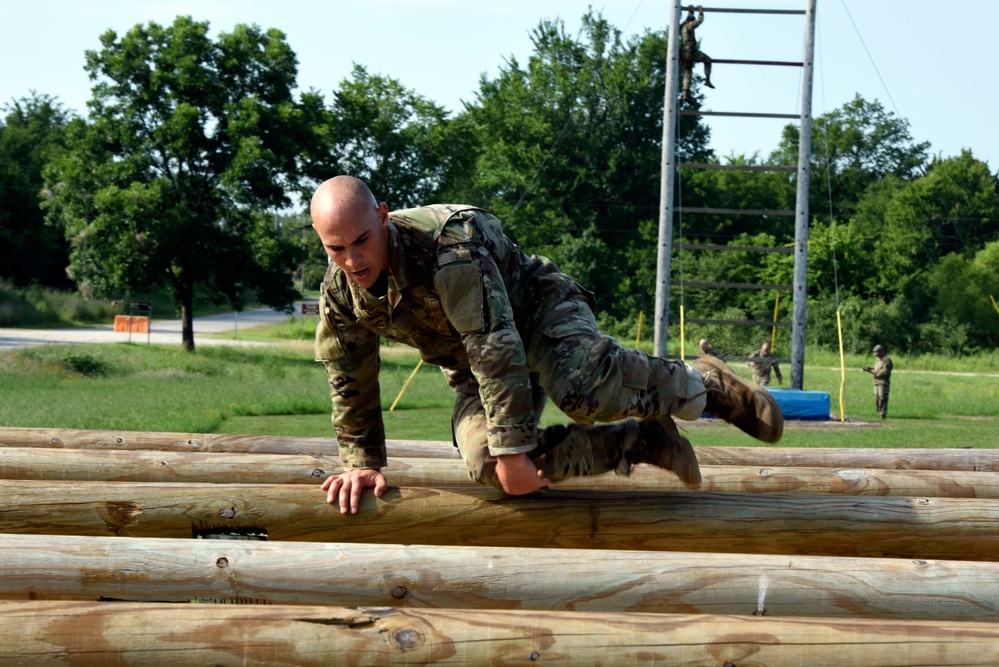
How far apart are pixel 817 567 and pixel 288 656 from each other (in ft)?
5.62

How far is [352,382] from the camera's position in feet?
15.1

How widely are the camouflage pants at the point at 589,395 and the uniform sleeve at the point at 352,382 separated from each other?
0.41 m

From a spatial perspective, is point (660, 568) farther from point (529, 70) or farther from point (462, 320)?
point (529, 70)

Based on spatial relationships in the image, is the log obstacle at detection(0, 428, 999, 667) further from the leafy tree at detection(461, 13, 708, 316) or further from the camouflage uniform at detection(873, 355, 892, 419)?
the leafy tree at detection(461, 13, 708, 316)

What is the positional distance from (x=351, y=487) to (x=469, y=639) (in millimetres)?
1144

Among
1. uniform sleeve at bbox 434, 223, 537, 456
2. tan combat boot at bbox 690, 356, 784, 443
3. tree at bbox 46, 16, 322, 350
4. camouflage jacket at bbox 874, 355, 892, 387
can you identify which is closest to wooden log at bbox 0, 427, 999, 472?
tan combat boot at bbox 690, 356, 784, 443

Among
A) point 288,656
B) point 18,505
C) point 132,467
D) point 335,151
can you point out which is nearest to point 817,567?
point 288,656

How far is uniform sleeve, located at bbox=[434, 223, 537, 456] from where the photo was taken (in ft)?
12.9

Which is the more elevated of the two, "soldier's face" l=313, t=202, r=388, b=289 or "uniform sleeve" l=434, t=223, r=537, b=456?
"soldier's face" l=313, t=202, r=388, b=289

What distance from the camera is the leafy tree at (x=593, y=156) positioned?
Result: 54.4 meters

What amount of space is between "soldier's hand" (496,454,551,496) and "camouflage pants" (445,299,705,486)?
0.14 m

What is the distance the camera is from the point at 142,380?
25.2m

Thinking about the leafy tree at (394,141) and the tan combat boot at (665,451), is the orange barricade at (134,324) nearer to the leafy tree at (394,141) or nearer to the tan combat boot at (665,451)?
the leafy tree at (394,141)

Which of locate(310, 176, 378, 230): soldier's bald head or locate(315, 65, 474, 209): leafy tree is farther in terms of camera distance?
locate(315, 65, 474, 209): leafy tree
